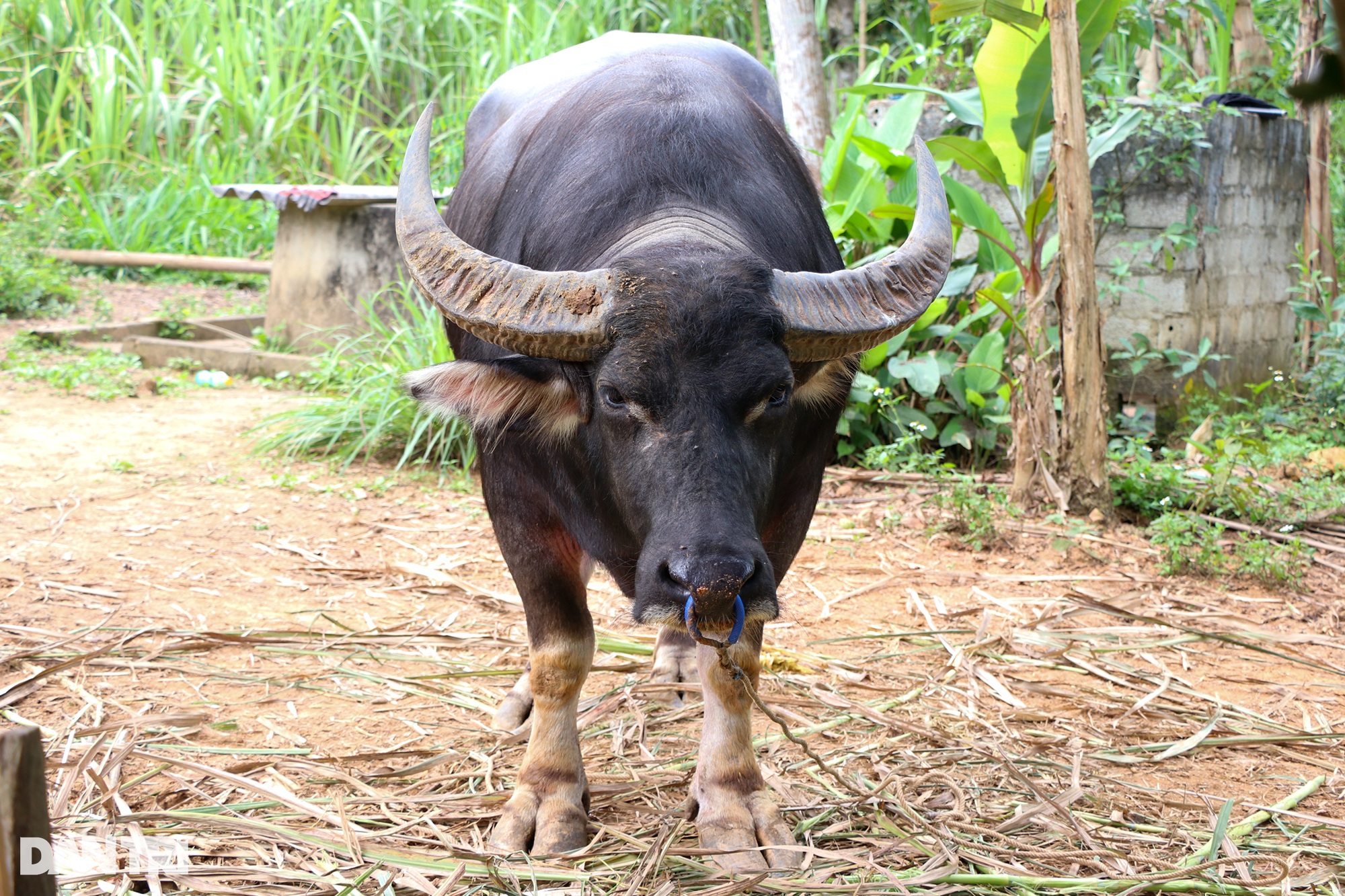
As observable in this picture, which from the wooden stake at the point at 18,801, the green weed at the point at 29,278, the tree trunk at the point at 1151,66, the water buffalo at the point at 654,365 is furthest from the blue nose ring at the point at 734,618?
the green weed at the point at 29,278

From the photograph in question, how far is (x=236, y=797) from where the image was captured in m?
2.42

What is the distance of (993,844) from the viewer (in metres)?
2.27

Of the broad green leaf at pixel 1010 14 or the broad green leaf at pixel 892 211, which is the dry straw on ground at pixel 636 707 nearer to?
the broad green leaf at pixel 892 211

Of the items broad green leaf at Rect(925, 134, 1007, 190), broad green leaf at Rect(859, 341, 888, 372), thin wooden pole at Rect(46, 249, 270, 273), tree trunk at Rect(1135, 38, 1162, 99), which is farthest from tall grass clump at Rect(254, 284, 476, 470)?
tree trunk at Rect(1135, 38, 1162, 99)

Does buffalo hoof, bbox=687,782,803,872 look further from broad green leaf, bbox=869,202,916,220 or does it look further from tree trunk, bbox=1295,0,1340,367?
tree trunk, bbox=1295,0,1340,367

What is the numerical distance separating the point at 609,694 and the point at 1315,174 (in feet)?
19.2

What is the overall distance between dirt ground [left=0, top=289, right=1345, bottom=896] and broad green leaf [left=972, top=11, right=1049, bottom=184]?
1518 mm

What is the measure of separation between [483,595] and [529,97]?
1714 mm

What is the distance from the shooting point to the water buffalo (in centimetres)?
194

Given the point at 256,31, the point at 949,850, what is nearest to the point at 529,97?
the point at 949,850

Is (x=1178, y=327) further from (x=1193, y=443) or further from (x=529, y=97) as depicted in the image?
(x=529, y=97)

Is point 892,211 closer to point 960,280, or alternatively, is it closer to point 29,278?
point 960,280

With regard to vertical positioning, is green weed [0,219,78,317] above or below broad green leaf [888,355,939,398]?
above

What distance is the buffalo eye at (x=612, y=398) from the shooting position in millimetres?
2012
